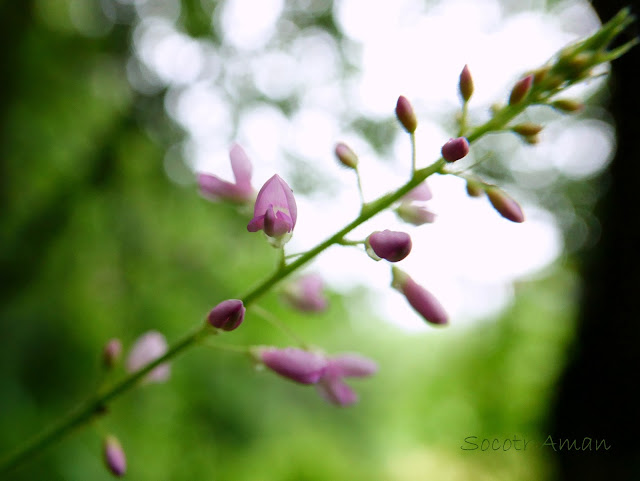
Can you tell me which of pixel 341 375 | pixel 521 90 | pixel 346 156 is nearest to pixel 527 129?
pixel 521 90

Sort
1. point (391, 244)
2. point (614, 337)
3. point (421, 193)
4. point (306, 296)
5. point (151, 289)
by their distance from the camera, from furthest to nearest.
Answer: point (614, 337) → point (151, 289) → point (306, 296) → point (421, 193) → point (391, 244)

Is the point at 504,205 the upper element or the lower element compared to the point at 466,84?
lower

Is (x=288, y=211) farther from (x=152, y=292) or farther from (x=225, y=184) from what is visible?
(x=152, y=292)

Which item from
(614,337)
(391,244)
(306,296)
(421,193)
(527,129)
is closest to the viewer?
(391,244)

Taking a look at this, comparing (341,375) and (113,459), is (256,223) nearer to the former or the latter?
(341,375)

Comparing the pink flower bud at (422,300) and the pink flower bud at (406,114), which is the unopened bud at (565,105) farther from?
the pink flower bud at (422,300)

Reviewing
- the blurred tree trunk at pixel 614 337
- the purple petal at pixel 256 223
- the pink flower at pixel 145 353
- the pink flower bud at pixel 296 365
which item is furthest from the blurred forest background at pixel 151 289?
the purple petal at pixel 256 223

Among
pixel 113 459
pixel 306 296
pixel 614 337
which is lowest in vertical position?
pixel 614 337
